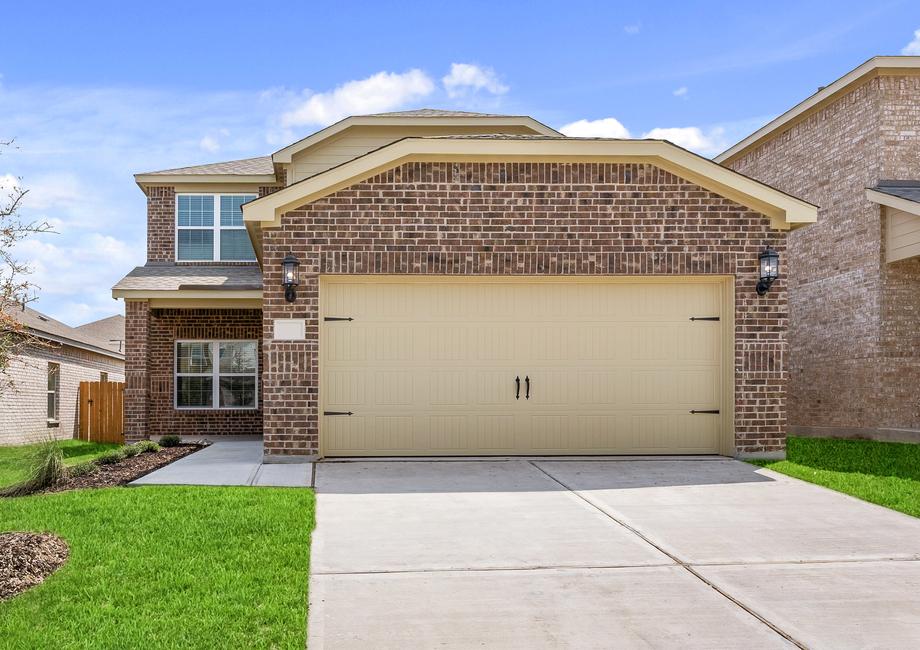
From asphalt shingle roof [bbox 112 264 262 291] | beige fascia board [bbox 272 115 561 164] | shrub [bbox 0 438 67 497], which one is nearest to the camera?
shrub [bbox 0 438 67 497]

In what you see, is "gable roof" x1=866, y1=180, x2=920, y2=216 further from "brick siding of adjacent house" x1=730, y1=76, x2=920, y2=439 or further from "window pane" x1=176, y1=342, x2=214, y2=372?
"window pane" x1=176, y1=342, x2=214, y2=372

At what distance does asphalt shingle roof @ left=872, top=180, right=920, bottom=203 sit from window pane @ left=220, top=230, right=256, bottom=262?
13380 millimetres

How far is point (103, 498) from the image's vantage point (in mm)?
Result: 8391

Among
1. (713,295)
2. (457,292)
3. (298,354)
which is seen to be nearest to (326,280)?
(298,354)

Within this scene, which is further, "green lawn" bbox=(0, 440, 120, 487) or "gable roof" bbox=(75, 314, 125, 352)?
"gable roof" bbox=(75, 314, 125, 352)

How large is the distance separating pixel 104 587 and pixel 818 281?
53.4ft

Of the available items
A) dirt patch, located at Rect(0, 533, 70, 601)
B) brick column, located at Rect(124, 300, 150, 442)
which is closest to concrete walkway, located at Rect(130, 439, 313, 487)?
dirt patch, located at Rect(0, 533, 70, 601)

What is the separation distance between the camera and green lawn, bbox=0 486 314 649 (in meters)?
4.54

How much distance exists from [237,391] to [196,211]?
4.39 metres

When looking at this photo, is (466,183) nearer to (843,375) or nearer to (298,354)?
(298,354)

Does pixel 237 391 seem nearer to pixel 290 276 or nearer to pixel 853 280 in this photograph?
pixel 290 276

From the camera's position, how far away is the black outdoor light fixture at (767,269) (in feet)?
36.1

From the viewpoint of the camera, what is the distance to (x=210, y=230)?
63.1ft

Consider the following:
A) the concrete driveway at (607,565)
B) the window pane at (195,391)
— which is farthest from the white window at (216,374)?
the concrete driveway at (607,565)
